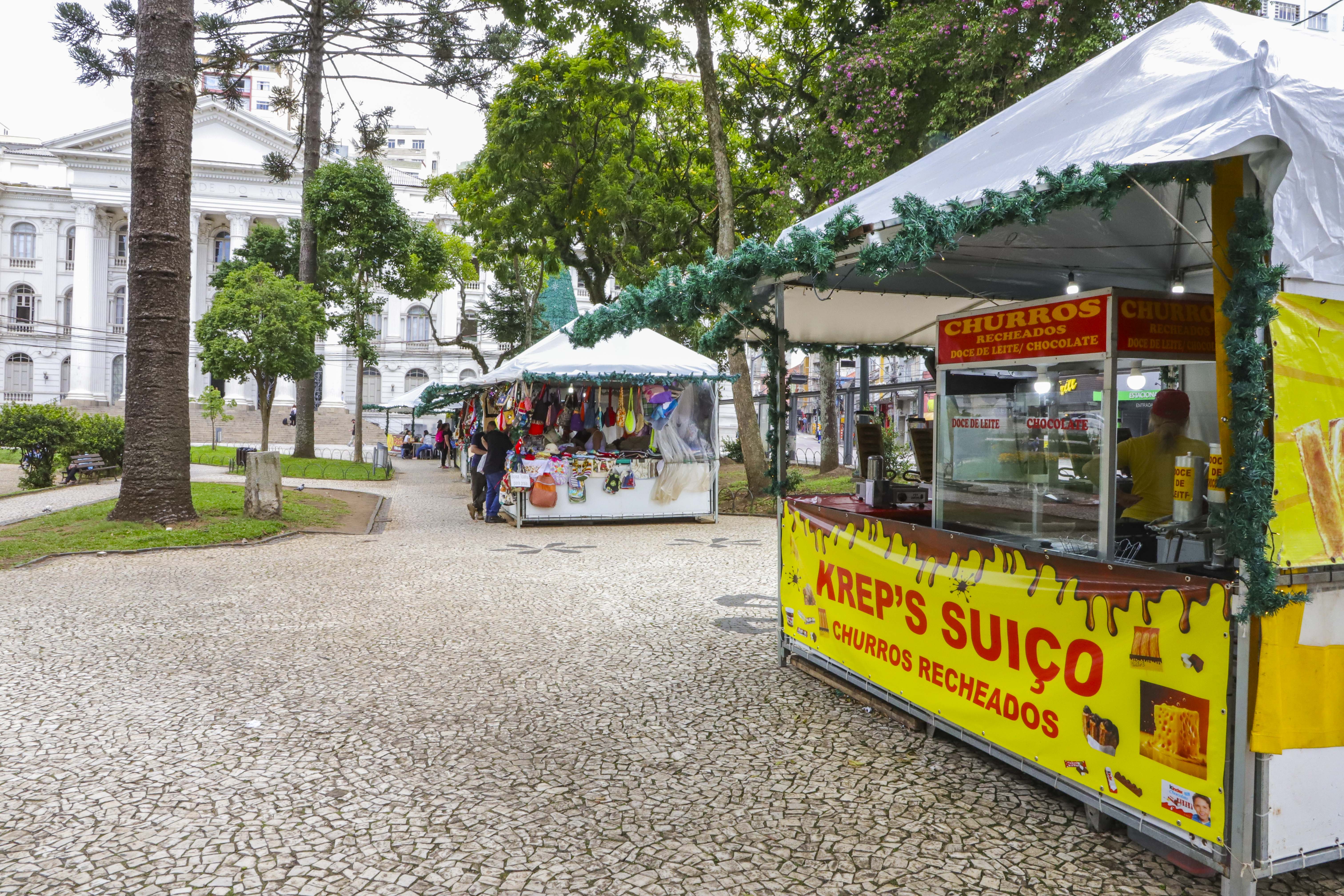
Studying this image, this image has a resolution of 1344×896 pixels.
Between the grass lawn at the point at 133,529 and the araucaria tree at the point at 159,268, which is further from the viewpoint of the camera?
the araucaria tree at the point at 159,268

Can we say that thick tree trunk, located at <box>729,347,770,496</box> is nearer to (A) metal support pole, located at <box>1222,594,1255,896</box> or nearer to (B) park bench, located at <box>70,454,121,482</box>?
(A) metal support pole, located at <box>1222,594,1255,896</box>

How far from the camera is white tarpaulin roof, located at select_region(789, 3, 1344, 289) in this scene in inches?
105

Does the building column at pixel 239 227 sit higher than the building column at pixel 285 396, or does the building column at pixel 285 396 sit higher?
the building column at pixel 239 227

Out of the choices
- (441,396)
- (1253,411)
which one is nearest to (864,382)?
(1253,411)

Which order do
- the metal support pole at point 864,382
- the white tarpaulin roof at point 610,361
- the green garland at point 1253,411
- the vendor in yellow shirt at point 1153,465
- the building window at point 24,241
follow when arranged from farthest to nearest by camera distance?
the building window at point 24,241 < the white tarpaulin roof at point 610,361 < the metal support pole at point 864,382 < the vendor in yellow shirt at point 1153,465 < the green garland at point 1253,411

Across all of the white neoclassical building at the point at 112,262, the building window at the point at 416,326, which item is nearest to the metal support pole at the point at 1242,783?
the white neoclassical building at the point at 112,262

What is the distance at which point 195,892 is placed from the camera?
2.76 metres

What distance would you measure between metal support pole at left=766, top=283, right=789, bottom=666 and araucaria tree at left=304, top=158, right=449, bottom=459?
18.7m

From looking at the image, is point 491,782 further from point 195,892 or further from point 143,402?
point 143,402

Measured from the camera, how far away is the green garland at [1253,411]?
2.60 m

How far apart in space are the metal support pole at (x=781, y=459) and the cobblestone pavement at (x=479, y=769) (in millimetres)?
210

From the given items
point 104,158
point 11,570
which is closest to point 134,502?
point 11,570

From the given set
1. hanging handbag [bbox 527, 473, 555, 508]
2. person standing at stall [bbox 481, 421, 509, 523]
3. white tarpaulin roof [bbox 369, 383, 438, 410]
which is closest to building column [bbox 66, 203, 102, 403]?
white tarpaulin roof [bbox 369, 383, 438, 410]

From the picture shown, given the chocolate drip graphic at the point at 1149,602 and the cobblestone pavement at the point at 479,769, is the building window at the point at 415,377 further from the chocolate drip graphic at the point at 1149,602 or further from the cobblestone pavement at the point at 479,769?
the chocolate drip graphic at the point at 1149,602
